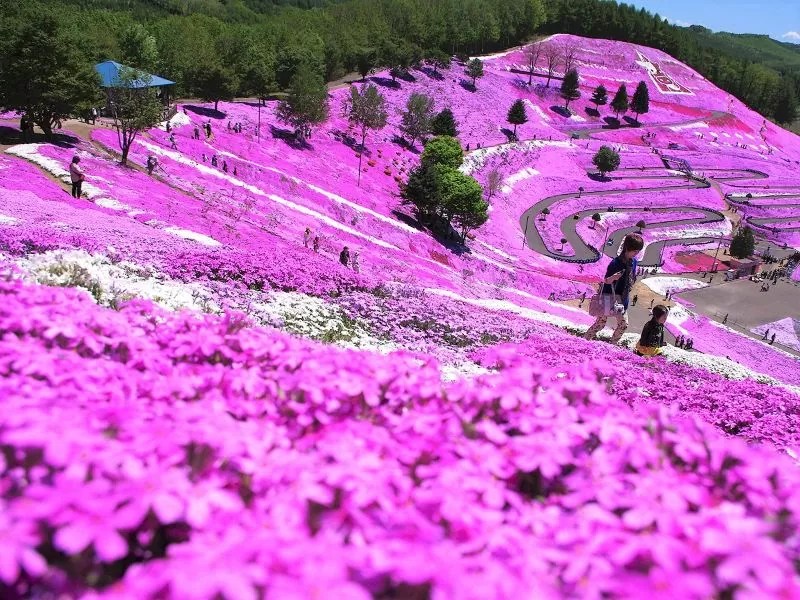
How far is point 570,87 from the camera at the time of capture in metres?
142

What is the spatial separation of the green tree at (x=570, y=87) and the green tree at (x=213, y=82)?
320ft

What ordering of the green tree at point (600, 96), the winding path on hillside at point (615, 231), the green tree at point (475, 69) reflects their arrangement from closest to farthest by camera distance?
1. the winding path on hillside at point (615, 231)
2. the green tree at point (475, 69)
3. the green tree at point (600, 96)

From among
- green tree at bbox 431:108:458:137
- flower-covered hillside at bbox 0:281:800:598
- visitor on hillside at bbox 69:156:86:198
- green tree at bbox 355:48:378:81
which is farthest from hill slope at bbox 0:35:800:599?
green tree at bbox 355:48:378:81

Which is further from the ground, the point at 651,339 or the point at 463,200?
the point at 651,339

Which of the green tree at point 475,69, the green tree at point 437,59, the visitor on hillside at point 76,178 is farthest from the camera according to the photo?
the green tree at point 437,59

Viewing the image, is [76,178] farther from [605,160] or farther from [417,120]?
[605,160]

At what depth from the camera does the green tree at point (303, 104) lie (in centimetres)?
7238

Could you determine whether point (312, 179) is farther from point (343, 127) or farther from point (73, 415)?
point (73, 415)

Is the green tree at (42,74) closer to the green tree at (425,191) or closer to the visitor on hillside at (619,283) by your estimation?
the green tree at (425,191)

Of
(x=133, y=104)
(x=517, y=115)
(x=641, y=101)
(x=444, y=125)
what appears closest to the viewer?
(x=133, y=104)

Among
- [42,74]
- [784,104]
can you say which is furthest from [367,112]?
[784,104]

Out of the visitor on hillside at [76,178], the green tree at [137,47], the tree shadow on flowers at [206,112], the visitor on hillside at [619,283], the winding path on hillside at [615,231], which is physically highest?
the green tree at [137,47]

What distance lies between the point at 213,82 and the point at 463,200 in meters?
33.6

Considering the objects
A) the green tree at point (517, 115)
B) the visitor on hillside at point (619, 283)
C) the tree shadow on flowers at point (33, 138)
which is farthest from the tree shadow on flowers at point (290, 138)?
the visitor on hillside at point (619, 283)
